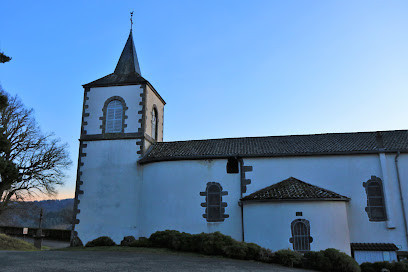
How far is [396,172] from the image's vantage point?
18.6m

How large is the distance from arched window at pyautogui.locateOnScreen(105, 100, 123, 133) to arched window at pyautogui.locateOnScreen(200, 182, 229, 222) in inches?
287

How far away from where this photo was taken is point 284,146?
20.9 metres

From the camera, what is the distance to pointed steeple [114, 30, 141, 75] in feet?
81.8

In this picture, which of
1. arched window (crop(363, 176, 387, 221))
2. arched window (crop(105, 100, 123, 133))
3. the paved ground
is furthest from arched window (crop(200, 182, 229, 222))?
arched window (crop(363, 176, 387, 221))

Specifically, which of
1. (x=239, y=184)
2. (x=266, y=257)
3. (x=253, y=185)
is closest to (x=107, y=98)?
(x=239, y=184)

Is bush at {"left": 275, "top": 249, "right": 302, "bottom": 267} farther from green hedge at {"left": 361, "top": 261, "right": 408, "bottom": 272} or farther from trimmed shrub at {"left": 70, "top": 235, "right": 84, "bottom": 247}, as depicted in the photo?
trimmed shrub at {"left": 70, "top": 235, "right": 84, "bottom": 247}

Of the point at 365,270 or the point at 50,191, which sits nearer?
the point at 365,270

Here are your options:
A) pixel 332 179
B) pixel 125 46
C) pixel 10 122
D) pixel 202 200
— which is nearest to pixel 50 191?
pixel 10 122

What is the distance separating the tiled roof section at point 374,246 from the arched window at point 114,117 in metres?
15.2

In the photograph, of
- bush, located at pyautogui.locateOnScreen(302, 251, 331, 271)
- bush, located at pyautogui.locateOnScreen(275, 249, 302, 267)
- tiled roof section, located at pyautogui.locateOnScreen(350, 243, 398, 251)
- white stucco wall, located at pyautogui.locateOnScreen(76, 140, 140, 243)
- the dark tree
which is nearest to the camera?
bush, located at pyautogui.locateOnScreen(302, 251, 331, 271)

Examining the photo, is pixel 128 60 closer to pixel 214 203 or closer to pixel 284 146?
pixel 214 203

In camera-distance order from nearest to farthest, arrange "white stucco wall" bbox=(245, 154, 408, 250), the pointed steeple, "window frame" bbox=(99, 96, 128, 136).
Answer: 1. "white stucco wall" bbox=(245, 154, 408, 250)
2. "window frame" bbox=(99, 96, 128, 136)
3. the pointed steeple

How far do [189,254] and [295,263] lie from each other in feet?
13.6

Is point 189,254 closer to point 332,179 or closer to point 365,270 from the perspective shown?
point 365,270
